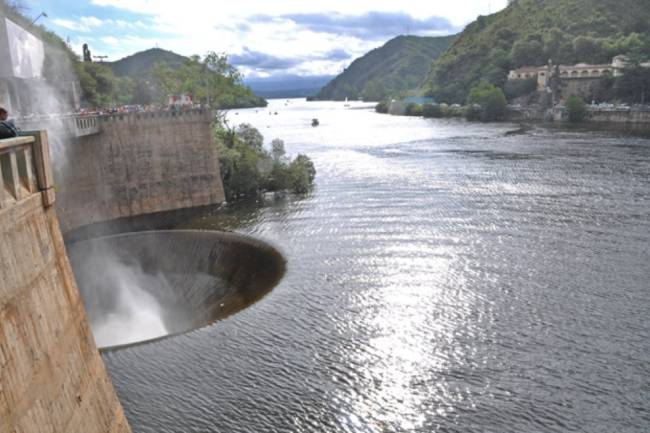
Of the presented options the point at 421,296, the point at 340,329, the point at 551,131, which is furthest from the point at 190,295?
the point at 551,131

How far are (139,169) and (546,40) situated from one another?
14110cm

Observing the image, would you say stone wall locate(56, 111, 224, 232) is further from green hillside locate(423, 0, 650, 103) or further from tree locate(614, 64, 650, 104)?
green hillside locate(423, 0, 650, 103)

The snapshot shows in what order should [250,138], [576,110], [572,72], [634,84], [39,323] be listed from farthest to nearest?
[572,72], [634,84], [576,110], [250,138], [39,323]

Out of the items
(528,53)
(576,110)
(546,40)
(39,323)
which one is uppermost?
(546,40)

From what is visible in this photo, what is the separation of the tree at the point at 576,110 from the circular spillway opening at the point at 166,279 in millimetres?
103706

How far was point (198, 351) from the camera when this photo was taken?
21.9 m

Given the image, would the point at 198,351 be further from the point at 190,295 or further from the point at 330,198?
the point at 330,198

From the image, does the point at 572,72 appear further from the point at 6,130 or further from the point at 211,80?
the point at 6,130

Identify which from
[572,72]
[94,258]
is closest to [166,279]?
[94,258]

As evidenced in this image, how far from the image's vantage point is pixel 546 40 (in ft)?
510

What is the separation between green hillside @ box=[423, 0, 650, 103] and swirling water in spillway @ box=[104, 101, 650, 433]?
379 feet

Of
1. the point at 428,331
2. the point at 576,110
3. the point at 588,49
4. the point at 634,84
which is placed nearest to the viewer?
the point at 428,331

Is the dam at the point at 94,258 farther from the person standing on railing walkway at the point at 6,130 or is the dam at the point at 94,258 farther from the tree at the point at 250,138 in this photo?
the tree at the point at 250,138

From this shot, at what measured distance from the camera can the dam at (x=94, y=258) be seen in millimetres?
9016
